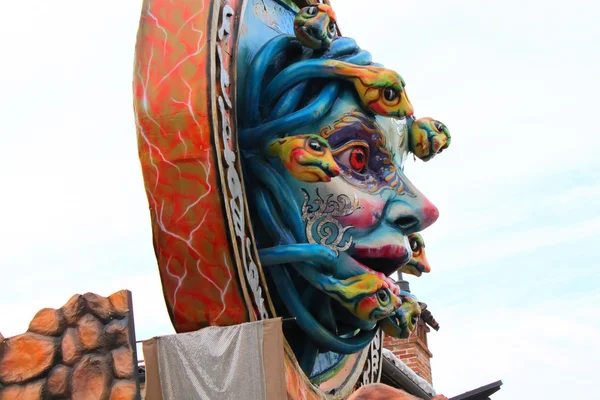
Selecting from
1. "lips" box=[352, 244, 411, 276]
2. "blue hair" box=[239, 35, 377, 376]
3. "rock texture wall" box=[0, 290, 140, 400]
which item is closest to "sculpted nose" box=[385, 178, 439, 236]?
"lips" box=[352, 244, 411, 276]

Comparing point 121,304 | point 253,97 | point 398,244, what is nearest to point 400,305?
point 398,244

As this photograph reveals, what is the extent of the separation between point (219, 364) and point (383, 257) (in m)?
1.67

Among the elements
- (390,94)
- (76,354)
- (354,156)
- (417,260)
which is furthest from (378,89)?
(76,354)

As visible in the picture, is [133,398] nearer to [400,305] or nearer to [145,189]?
[145,189]

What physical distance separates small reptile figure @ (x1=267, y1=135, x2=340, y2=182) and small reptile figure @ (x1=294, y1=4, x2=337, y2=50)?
0.82 m

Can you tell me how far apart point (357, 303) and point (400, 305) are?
59 cm

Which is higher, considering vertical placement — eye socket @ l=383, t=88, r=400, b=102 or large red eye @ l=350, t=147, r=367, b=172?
eye socket @ l=383, t=88, r=400, b=102

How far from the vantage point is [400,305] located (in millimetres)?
8227

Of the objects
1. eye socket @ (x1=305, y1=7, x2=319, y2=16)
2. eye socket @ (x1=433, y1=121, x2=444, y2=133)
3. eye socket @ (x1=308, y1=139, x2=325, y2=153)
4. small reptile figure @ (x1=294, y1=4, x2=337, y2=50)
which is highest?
eye socket @ (x1=305, y1=7, x2=319, y2=16)

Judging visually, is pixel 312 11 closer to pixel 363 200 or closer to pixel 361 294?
pixel 363 200

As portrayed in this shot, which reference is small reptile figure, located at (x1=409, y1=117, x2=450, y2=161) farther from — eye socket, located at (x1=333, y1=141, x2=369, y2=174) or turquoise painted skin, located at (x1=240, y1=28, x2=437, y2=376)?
eye socket, located at (x1=333, y1=141, x2=369, y2=174)

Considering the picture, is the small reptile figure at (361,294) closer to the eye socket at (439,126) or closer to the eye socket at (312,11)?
the eye socket at (439,126)

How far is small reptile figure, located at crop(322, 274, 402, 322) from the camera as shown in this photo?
303 inches

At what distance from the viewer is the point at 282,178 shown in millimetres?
7699
